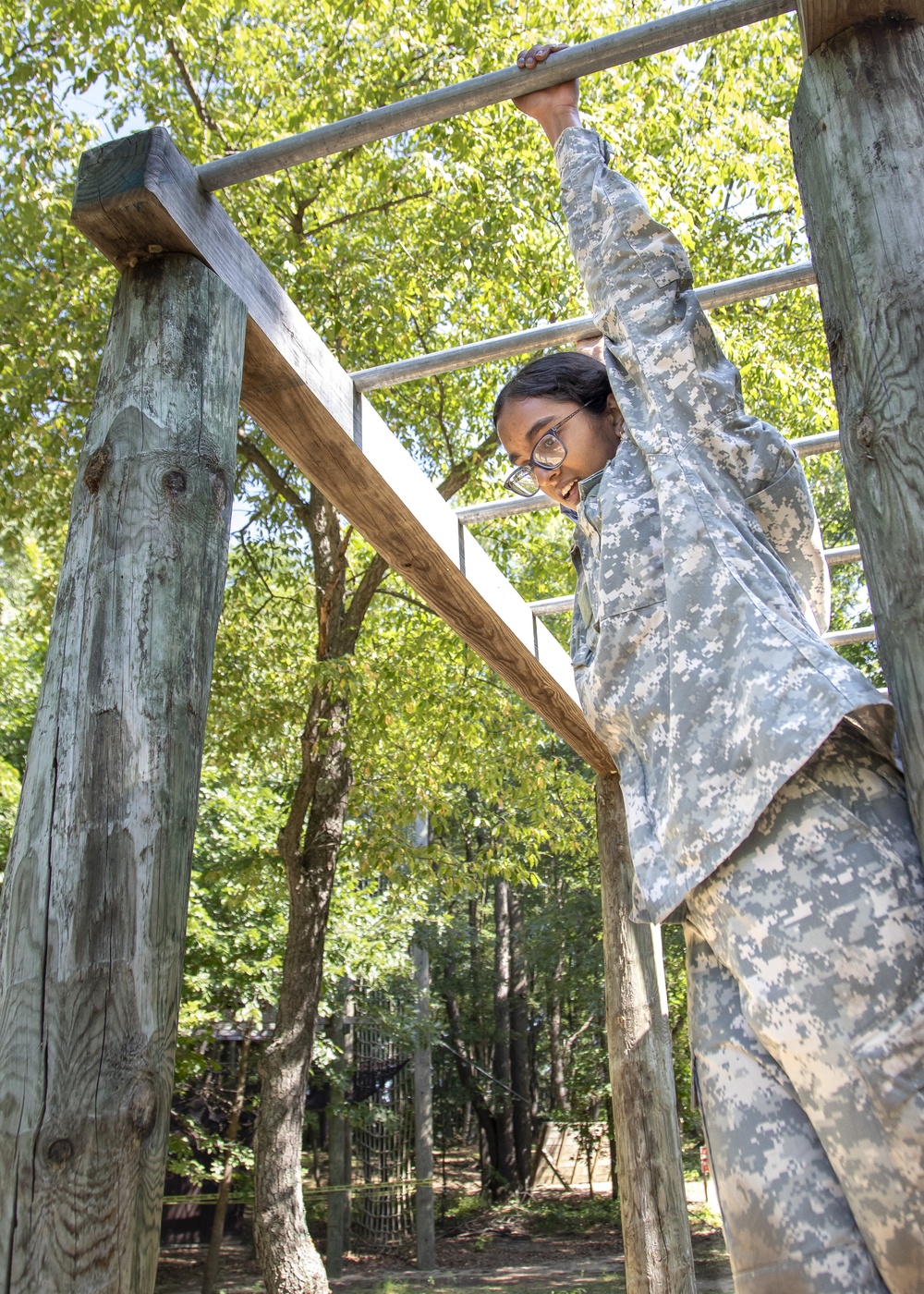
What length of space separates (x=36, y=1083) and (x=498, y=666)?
8.06ft

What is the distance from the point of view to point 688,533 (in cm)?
155

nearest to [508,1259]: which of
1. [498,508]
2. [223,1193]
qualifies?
[223,1193]

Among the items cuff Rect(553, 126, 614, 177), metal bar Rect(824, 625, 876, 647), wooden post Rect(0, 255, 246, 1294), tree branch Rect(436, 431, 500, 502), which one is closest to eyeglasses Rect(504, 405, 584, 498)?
cuff Rect(553, 126, 614, 177)

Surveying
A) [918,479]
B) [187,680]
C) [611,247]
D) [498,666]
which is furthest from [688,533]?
[498,666]

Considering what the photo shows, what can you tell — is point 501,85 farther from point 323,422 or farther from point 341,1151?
point 341,1151

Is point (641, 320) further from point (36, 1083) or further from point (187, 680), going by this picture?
point (36, 1083)

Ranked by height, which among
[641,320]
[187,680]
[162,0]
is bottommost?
[187,680]

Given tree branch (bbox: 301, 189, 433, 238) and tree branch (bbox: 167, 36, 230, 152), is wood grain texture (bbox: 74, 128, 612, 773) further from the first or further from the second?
tree branch (bbox: 167, 36, 230, 152)

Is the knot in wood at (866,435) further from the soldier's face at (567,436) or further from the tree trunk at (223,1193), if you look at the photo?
the tree trunk at (223,1193)

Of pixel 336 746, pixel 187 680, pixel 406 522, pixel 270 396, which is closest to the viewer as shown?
pixel 187 680

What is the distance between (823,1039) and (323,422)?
5.53 feet

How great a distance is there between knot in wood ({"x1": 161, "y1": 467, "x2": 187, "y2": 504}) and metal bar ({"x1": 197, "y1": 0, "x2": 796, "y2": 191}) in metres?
0.54

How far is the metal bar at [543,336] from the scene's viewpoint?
262 cm

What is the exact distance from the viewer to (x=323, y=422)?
7.91 ft
